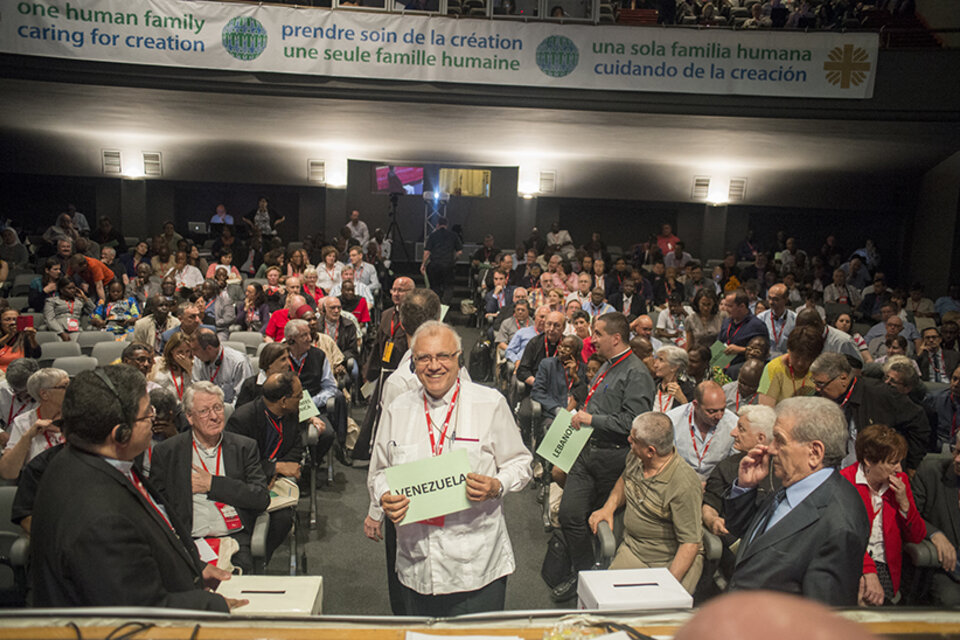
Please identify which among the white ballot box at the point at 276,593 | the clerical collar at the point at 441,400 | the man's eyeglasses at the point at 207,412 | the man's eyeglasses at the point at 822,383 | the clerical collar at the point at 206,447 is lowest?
the white ballot box at the point at 276,593

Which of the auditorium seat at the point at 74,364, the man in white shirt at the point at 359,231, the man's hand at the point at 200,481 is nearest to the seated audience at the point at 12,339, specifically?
the auditorium seat at the point at 74,364

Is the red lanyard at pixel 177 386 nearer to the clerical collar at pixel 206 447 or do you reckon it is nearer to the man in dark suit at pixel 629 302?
→ the clerical collar at pixel 206 447

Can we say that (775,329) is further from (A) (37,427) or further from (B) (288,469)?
(A) (37,427)

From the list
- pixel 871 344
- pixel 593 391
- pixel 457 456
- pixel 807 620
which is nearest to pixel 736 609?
pixel 807 620

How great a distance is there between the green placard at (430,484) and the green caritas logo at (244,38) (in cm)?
864

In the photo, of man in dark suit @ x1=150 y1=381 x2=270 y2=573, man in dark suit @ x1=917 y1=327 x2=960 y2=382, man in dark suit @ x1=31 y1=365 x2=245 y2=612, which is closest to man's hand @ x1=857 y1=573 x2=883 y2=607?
man in dark suit @ x1=31 y1=365 x2=245 y2=612

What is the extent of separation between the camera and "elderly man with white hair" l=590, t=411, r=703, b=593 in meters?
2.96

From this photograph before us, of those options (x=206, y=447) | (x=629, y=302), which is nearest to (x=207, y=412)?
(x=206, y=447)

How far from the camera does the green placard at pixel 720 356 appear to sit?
18.2 feet

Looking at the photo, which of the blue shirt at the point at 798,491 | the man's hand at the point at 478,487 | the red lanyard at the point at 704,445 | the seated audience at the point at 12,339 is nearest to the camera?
the blue shirt at the point at 798,491

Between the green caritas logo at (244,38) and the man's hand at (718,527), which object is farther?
the green caritas logo at (244,38)

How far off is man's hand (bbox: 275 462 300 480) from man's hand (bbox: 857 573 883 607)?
2671 mm

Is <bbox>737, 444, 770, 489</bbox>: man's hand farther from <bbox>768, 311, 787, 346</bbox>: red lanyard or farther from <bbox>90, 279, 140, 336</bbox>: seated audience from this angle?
<bbox>90, 279, 140, 336</bbox>: seated audience

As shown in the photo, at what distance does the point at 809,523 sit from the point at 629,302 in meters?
6.96
